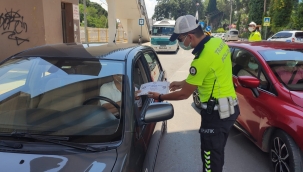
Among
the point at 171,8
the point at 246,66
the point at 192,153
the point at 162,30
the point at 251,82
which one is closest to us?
the point at 251,82

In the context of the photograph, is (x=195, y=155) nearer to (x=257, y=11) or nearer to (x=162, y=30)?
(x=162, y=30)

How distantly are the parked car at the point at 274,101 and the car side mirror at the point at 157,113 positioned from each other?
60.5 inches

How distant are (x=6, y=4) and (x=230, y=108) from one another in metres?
9.09

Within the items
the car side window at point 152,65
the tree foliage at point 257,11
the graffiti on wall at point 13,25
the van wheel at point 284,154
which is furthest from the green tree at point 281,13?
the van wheel at point 284,154

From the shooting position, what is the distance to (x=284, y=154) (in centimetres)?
304

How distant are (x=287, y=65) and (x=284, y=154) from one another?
1.40m

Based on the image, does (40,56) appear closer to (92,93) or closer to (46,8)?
(92,93)

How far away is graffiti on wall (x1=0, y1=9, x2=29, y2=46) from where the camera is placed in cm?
912

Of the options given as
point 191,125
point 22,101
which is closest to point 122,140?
point 22,101

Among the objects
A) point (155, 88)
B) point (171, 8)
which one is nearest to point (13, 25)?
point (155, 88)

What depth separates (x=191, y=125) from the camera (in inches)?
201

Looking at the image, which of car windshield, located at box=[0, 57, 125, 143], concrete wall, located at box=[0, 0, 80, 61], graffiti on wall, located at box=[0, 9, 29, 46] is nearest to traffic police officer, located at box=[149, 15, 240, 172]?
car windshield, located at box=[0, 57, 125, 143]

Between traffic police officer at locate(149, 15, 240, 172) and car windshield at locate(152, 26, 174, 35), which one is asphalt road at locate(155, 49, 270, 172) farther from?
car windshield at locate(152, 26, 174, 35)

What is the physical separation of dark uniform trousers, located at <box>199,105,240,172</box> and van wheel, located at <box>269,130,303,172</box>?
32.1 inches
